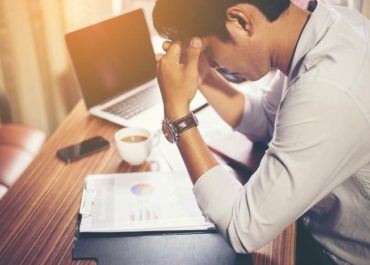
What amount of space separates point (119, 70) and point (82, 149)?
41 centimetres

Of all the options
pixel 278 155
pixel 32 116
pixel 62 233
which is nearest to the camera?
pixel 278 155

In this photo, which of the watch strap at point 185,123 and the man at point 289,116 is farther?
the watch strap at point 185,123

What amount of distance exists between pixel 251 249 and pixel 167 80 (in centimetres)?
40

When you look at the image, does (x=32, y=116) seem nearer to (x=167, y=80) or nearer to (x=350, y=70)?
(x=167, y=80)

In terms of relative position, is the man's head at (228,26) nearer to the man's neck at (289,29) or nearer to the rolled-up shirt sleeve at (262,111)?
the man's neck at (289,29)

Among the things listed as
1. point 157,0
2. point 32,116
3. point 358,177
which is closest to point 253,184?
point 358,177

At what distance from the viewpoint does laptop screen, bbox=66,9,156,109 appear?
4.54 feet

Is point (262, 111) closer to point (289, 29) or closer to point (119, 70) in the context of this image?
point (289, 29)

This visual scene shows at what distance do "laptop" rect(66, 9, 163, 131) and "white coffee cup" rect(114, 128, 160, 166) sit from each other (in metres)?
0.14

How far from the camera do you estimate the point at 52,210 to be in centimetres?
96

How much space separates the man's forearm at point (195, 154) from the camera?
34.3 inches

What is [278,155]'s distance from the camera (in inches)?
30.0

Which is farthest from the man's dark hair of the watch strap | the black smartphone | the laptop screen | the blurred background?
the blurred background

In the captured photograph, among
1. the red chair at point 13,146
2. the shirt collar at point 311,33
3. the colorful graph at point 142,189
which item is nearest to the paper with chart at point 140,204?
the colorful graph at point 142,189
